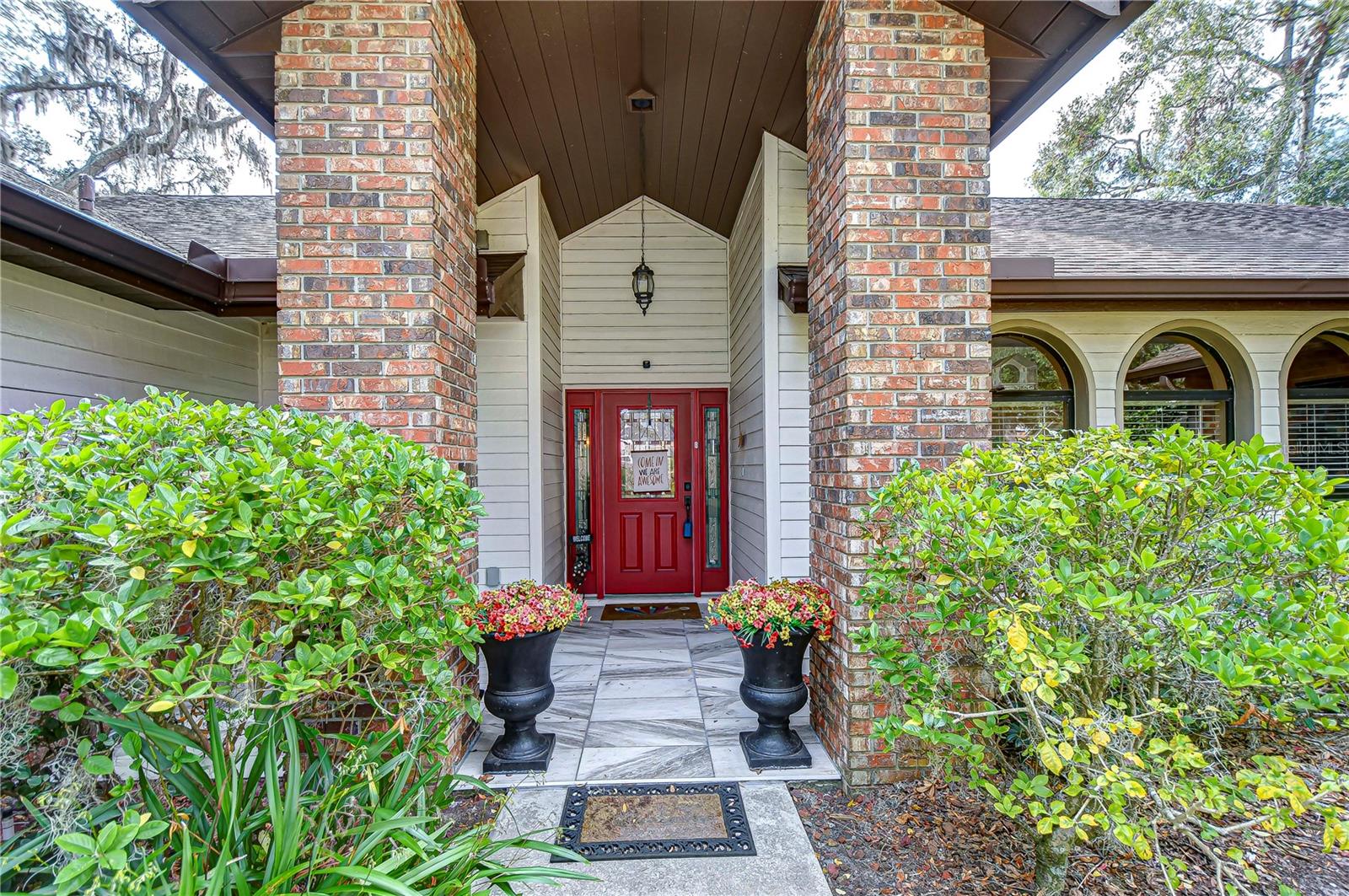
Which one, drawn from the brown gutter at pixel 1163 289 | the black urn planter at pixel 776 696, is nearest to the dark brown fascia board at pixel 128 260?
the black urn planter at pixel 776 696

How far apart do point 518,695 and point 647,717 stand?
0.77 meters

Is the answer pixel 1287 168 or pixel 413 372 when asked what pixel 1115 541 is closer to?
pixel 413 372

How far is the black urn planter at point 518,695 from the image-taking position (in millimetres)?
2635

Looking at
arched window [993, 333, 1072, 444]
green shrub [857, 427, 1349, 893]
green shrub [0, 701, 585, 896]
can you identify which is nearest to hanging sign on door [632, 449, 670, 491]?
arched window [993, 333, 1072, 444]

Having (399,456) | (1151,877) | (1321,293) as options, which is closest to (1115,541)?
(1151,877)

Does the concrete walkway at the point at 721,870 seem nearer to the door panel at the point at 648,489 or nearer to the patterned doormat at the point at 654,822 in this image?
the patterned doormat at the point at 654,822

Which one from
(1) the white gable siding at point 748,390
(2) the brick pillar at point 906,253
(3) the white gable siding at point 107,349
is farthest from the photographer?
(1) the white gable siding at point 748,390

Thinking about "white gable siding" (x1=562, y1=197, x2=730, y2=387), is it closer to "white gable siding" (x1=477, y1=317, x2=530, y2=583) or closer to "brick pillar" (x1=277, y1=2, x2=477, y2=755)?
"white gable siding" (x1=477, y1=317, x2=530, y2=583)

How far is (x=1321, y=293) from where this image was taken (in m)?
4.24

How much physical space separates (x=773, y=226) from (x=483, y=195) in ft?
7.12

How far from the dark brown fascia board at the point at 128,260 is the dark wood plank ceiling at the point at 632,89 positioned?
164cm

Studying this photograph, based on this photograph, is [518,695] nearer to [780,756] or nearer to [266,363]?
[780,756]

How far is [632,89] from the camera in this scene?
3.72m

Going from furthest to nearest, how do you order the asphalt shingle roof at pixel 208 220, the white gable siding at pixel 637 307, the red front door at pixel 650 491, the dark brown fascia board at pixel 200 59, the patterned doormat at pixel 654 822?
the red front door at pixel 650 491, the white gable siding at pixel 637 307, the asphalt shingle roof at pixel 208 220, the dark brown fascia board at pixel 200 59, the patterned doormat at pixel 654 822
